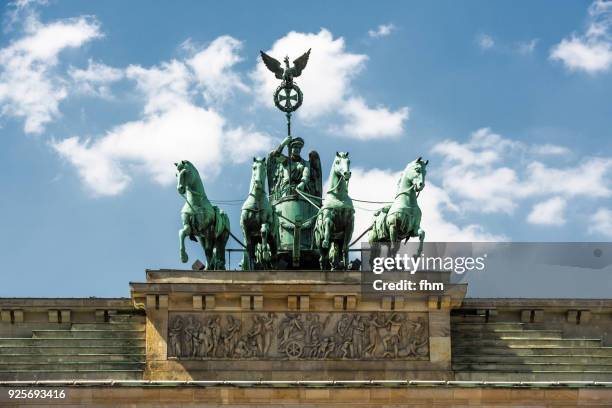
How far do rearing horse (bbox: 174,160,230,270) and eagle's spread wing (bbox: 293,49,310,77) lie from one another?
Result: 6656 mm

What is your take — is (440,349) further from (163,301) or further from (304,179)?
(304,179)

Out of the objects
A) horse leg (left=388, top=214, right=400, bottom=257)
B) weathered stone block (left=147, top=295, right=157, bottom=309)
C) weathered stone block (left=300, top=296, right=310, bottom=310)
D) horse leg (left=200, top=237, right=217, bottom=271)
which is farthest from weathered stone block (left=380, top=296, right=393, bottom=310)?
weathered stone block (left=147, top=295, right=157, bottom=309)

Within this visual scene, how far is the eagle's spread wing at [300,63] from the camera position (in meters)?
48.5

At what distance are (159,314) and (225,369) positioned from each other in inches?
80.4

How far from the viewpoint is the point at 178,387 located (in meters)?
40.3

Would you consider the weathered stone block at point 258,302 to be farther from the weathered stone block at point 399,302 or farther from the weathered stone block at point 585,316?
the weathered stone block at point 585,316

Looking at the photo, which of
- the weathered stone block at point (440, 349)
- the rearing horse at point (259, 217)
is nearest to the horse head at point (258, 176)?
the rearing horse at point (259, 217)

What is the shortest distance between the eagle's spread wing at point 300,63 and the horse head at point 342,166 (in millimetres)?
6289

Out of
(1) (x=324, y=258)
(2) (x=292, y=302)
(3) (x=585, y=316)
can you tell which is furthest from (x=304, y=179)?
(3) (x=585, y=316)

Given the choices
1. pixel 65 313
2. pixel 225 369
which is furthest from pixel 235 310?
pixel 65 313

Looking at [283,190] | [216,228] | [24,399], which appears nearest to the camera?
[24,399]

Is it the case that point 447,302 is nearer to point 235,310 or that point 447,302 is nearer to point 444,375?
point 444,375

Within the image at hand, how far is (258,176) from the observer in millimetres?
42844

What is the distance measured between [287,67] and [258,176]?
6.46m
